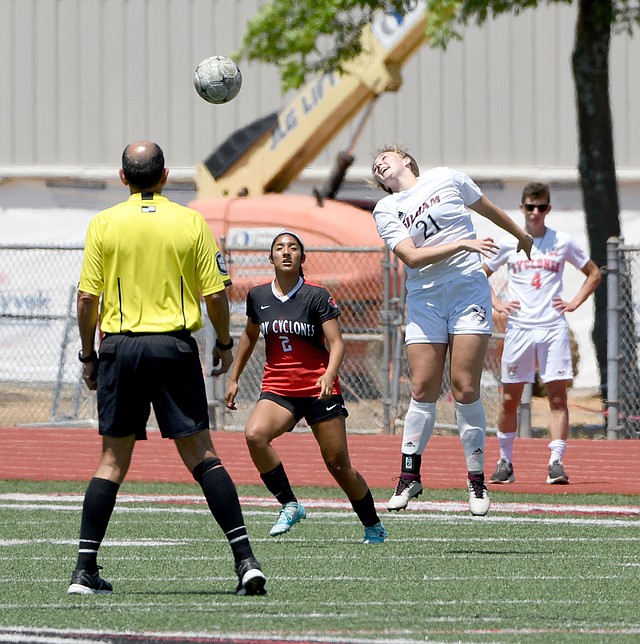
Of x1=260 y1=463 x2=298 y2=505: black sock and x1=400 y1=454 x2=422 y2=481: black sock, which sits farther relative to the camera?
x1=260 y1=463 x2=298 y2=505: black sock

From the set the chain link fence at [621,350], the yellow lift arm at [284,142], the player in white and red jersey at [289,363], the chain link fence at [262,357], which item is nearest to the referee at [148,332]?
the player in white and red jersey at [289,363]

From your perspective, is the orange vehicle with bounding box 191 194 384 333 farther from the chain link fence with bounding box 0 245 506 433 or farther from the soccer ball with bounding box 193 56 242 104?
the soccer ball with bounding box 193 56 242 104

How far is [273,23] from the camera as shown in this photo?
19578mm

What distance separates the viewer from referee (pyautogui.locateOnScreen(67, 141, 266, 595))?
6625mm

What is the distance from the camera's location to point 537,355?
1198 centimetres

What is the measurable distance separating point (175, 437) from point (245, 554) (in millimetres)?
562

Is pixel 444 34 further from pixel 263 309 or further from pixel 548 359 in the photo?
pixel 263 309

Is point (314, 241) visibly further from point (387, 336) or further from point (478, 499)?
point (478, 499)

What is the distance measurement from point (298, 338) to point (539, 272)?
142 inches

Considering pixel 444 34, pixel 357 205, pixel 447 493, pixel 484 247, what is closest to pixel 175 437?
pixel 484 247

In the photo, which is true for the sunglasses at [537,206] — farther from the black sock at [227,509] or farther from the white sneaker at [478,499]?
the black sock at [227,509]

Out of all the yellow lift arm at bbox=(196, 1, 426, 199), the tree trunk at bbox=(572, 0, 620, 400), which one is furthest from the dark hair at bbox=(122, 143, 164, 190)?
the yellow lift arm at bbox=(196, 1, 426, 199)

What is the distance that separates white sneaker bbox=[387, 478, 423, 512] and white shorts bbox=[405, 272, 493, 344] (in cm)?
78

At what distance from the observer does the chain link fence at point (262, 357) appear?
16.8m
